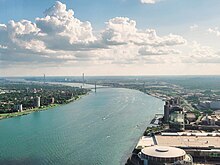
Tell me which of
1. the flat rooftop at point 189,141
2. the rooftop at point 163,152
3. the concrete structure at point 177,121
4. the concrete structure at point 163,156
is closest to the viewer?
the concrete structure at point 163,156

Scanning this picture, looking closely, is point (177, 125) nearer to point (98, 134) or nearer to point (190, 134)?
point (190, 134)

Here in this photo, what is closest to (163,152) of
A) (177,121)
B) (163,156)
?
(163,156)

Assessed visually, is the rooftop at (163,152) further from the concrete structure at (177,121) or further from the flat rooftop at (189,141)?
the concrete structure at (177,121)

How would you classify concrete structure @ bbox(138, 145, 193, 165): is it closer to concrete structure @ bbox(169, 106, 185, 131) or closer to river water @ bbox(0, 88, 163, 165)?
river water @ bbox(0, 88, 163, 165)

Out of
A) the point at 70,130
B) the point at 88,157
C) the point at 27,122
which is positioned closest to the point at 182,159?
the point at 88,157

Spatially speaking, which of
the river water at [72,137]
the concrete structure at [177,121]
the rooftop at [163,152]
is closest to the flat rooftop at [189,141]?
the river water at [72,137]

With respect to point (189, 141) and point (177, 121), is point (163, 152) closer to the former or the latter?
point (189, 141)

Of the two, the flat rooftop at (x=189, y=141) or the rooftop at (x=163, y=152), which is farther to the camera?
the flat rooftop at (x=189, y=141)

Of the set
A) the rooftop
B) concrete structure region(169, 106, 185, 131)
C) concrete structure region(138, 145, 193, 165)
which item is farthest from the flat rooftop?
concrete structure region(169, 106, 185, 131)
